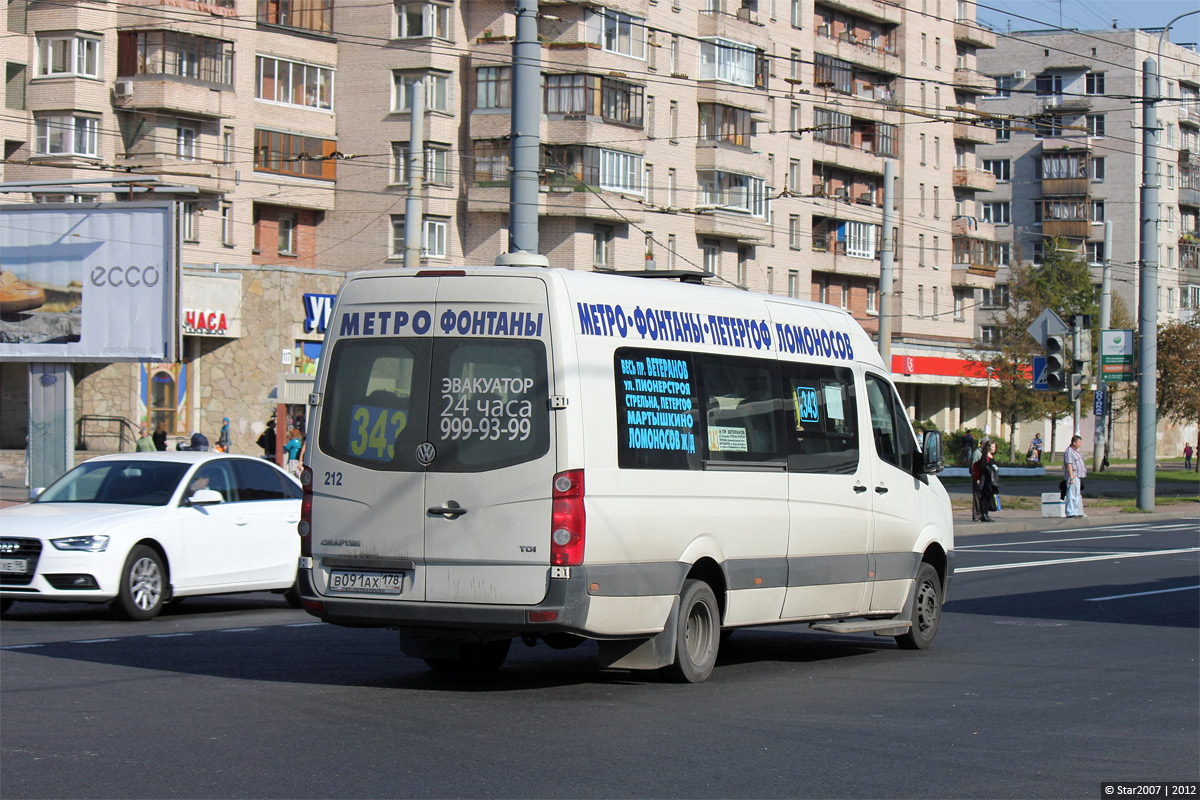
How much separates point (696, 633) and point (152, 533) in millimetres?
5903

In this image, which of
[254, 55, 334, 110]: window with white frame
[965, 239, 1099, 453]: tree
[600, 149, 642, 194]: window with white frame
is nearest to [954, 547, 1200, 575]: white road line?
[600, 149, 642, 194]: window with white frame

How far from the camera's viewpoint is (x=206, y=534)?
14.6m

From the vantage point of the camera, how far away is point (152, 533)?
553 inches

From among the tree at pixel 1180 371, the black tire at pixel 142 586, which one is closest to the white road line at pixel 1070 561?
the black tire at pixel 142 586

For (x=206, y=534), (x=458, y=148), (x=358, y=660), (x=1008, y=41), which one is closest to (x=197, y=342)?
(x=458, y=148)

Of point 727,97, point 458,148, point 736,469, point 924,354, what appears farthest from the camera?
point 924,354

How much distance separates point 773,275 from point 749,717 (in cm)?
6507

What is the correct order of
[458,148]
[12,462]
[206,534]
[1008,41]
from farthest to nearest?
[1008,41], [458,148], [12,462], [206,534]

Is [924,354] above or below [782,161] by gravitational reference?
below

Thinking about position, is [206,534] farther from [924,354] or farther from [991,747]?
[924,354]

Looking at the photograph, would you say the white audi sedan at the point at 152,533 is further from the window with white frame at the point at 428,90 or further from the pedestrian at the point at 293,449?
the window with white frame at the point at 428,90

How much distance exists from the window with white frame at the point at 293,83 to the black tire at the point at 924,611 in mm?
48095

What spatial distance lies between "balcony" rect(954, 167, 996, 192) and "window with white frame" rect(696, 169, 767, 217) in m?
20.0

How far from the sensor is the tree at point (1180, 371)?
6988cm
